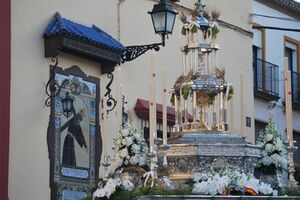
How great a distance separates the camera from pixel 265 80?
2194 centimetres

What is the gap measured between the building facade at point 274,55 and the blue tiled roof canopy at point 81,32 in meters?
7.19

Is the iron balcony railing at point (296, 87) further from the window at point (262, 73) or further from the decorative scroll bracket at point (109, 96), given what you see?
the decorative scroll bracket at point (109, 96)

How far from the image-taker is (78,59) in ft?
46.7

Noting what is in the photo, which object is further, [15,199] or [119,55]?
[119,55]

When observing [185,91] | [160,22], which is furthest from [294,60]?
[185,91]

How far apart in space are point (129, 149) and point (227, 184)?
1593mm

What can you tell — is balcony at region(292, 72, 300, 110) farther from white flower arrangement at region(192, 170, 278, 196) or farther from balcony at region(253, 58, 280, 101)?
white flower arrangement at region(192, 170, 278, 196)

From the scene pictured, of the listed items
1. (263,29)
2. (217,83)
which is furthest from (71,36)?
(263,29)

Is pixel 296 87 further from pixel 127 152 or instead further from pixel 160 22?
pixel 127 152

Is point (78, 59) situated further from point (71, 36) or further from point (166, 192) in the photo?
point (166, 192)

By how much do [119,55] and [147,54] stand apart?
1.60m

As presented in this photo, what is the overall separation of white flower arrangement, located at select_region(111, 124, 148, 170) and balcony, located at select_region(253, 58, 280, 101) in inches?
494

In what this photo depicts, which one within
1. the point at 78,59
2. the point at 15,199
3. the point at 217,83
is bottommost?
the point at 15,199

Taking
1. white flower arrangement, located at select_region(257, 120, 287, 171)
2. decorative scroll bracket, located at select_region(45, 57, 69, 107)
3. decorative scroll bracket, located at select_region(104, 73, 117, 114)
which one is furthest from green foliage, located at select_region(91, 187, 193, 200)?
decorative scroll bracket, located at select_region(104, 73, 117, 114)
